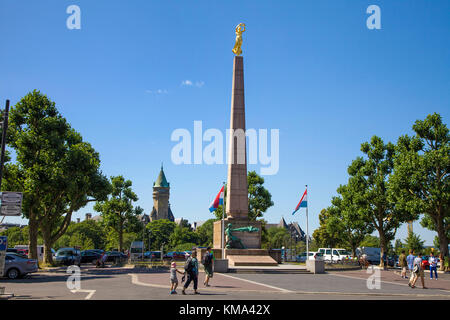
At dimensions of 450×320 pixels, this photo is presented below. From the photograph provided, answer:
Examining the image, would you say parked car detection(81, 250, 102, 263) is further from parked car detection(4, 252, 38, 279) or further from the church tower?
the church tower

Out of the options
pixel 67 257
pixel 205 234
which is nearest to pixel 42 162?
pixel 67 257

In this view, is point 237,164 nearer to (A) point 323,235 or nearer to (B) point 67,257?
(B) point 67,257

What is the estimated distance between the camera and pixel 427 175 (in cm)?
3459

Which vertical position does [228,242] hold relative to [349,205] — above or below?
below

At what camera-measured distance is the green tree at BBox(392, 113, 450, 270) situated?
33938mm

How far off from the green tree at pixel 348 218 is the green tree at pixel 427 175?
20.6 ft

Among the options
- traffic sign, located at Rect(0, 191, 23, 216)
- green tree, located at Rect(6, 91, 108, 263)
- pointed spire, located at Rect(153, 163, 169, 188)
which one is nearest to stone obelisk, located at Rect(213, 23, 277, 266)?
green tree, located at Rect(6, 91, 108, 263)

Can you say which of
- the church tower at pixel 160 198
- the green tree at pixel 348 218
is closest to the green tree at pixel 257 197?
the green tree at pixel 348 218

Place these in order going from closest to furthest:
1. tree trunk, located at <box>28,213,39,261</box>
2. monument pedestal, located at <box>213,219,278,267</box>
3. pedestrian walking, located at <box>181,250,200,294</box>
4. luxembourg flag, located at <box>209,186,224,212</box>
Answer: pedestrian walking, located at <box>181,250,200,294</box> → monument pedestal, located at <box>213,219,278,267</box> → luxembourg flag, located at <box>209,186,224,212</box> → tree trunk, located at <box>28,213,39,261</box>

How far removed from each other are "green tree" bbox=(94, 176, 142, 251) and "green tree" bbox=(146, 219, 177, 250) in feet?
176
